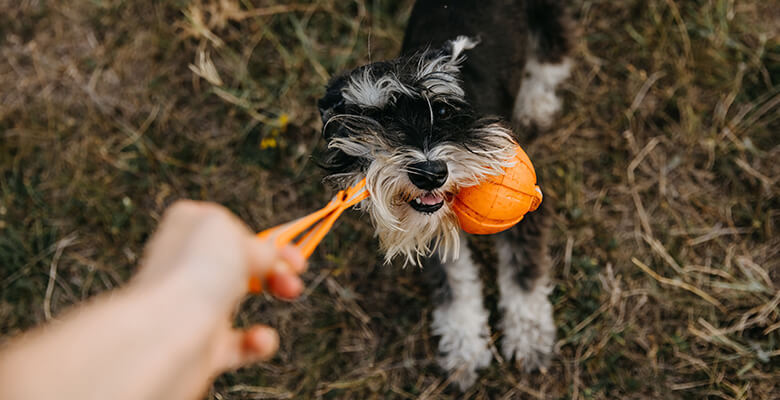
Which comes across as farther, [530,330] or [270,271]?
[530,330]

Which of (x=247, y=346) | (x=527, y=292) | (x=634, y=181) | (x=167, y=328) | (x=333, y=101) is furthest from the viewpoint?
(x=634, y=181)

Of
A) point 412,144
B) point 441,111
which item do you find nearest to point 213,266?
point 412,144

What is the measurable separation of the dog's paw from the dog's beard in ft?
3.45

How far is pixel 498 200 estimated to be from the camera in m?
2.33

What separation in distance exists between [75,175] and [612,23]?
4.39m

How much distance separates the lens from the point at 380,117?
8.39ft

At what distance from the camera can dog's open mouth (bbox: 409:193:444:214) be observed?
7.98 feet

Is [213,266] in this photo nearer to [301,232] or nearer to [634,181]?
[301,232]

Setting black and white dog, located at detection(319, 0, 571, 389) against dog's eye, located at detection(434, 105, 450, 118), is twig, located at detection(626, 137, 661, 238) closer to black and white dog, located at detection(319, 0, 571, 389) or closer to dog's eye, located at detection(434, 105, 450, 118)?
black and white dog, located at detection(319, 0, 571, 389)

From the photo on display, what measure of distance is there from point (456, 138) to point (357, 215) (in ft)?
5.21

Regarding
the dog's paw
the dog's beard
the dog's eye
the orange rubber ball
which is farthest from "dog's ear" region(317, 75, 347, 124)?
the dog's paw

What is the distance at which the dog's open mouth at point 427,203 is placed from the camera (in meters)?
2.43

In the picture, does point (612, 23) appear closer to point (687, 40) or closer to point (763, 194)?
point (687, 40)

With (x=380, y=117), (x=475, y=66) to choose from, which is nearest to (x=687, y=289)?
(x=475, y=66)
